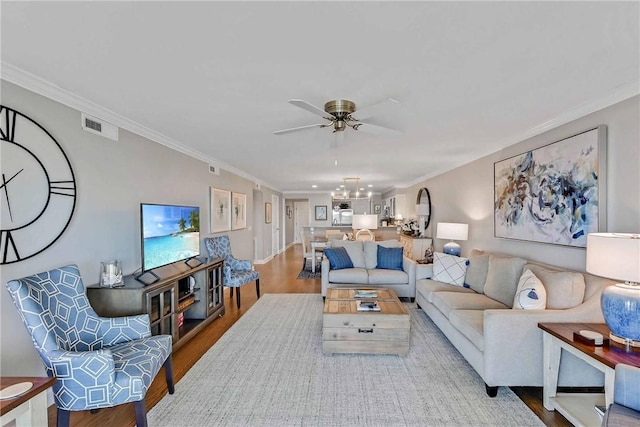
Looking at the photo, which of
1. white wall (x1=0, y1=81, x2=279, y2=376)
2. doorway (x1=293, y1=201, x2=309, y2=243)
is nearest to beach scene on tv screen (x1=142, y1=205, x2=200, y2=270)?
white wall (x1=0, y1=81, x2=279, y2=376)

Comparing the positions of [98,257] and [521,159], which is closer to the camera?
[98,257]

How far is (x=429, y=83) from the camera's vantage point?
210 cm

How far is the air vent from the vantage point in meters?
2.55

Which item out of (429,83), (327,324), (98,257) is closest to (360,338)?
(327,324)

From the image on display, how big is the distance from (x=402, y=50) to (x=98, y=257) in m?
2.94

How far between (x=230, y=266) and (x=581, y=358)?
422 centimetres

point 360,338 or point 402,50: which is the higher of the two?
point 402,50

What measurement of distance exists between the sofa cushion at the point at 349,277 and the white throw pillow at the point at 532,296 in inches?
91.1

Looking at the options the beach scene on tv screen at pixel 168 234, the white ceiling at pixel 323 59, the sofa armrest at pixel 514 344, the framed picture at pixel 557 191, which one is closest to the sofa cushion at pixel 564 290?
the sofa armrest at pixel 514 344

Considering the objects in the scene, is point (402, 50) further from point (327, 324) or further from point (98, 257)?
point (98, 257)

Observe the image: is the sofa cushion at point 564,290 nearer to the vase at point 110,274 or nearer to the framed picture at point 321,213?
the vase at point 110,274

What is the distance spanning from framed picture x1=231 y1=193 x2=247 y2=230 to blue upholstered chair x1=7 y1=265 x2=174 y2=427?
3777mm

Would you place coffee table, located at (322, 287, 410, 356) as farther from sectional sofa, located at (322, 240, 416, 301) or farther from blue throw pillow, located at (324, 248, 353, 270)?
blue throw pillow, located at (324, 248, 353, 270)

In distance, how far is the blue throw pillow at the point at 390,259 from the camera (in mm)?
4875
